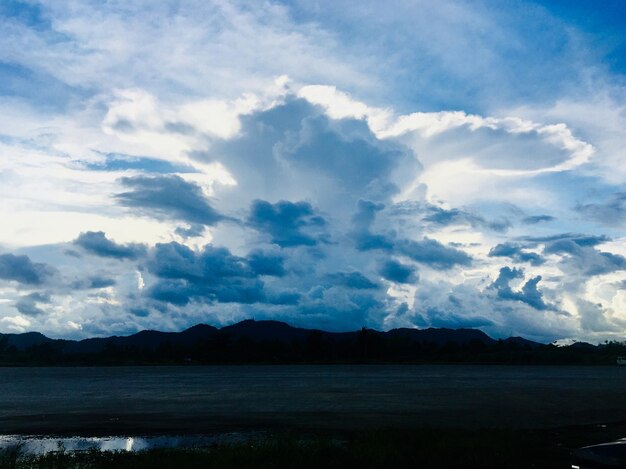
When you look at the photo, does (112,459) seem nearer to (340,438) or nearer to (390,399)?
(340,438)

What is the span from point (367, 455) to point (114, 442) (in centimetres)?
2197

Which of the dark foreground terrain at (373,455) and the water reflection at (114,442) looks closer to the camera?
the dark foreground terrain at (373,455)

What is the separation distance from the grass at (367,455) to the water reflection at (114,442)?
14.7ft

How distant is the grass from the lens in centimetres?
2862

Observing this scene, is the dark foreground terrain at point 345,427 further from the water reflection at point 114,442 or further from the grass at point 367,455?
the water reflection at point 114,442

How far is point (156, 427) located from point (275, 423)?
1016cm

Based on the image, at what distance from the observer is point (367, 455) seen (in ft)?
98.5

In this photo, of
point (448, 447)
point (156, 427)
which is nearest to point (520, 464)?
point (448, 447)

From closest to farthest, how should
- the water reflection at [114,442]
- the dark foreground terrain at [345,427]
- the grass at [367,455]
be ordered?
the grass at [367,455] → the dark foreground terrain at [345,427] → the water reflection at [114,442]

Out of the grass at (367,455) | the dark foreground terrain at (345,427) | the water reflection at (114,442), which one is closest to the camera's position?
the grass at (367,455)

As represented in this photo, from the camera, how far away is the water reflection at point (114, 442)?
133 ft

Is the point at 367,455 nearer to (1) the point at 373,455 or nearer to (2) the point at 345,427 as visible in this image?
(1) the point at 373,455

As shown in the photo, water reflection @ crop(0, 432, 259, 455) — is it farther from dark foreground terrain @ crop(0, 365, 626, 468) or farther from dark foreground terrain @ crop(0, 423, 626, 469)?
dark foreground terrain @ crop(0, 423, 626, 469)

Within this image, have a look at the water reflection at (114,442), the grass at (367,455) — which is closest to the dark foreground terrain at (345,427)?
the grass at (367,455)
